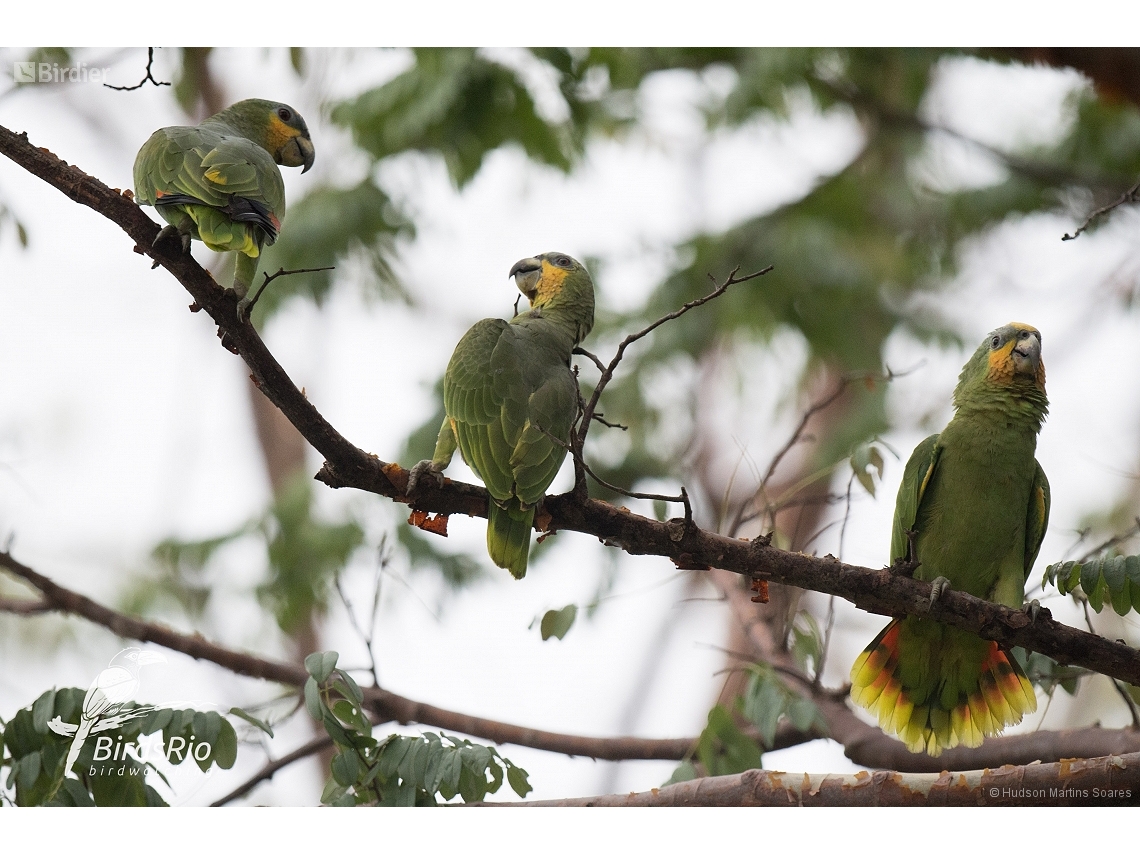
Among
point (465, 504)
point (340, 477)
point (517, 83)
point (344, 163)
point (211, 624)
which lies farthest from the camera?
point (344, 163)

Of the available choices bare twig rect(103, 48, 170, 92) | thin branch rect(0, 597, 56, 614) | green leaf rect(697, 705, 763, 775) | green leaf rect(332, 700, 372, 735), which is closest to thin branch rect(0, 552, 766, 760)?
thin branch rect(0, 597, 56, 614)

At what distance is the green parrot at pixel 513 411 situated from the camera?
5.70 feet

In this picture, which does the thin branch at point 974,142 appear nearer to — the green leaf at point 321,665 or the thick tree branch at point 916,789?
the thick tree branch at point 916,789

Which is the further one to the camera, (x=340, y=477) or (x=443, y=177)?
(x=443, y=177)

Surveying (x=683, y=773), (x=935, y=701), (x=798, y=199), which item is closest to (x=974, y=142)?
(x=798, y=199)

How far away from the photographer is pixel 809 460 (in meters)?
4.17

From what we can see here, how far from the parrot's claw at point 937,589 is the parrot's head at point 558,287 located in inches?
34.3

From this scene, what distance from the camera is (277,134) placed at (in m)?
1.96

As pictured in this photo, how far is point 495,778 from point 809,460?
8.72 feet

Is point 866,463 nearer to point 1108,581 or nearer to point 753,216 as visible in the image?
point 1108,581

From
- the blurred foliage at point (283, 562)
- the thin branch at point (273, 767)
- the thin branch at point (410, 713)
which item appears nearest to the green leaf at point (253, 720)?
the thin branch at point (273, 767)

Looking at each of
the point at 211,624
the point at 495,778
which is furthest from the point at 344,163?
the point at 495,778

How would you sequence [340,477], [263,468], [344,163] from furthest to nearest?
1. [263,468]
2. [344,163]
3. [340,477]
